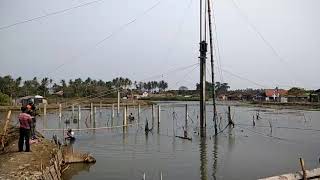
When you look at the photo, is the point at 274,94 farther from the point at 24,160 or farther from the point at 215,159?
the point at 24,160

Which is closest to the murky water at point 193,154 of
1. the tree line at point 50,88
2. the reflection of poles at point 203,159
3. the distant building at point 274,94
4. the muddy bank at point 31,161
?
the reflection of poles at point 203,159

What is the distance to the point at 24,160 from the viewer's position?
1307cm

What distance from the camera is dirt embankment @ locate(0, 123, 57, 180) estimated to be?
11391 millimetres

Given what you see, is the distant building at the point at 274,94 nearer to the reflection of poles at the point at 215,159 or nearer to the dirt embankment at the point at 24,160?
the reflection of poles at the point at 215,159

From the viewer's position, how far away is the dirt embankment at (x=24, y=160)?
11391mm

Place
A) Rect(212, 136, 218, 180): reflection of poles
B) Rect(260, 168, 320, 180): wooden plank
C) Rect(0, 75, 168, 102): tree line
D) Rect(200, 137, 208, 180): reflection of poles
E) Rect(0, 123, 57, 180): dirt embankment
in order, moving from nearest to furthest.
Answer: Rect(260, 168, 320, 180): wooden plank
Rect(0, 123, 57, 180): dirt embankment
Rect(200, 137, 208, 180): reflection of poles
Rect(212, 136, 218, 180): reflection of poles
Rect(0, 75, 168, 102): tree line

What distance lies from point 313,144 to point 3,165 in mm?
23273

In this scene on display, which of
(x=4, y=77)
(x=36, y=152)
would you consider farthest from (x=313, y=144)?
(x=4, y=77)

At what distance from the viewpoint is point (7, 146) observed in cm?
1612

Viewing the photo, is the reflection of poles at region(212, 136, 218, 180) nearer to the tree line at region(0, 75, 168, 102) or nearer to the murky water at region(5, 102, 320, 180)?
the murky water at region(5, 102, 320, 180)

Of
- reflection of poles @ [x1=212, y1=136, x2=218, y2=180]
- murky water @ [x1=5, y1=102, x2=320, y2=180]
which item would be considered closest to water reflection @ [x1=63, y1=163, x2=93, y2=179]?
murky water @ [x1=5, y1=102, x2=320, y2=180]

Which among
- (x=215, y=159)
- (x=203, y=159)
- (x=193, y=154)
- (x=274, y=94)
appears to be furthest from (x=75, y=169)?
(x=274, y=94)

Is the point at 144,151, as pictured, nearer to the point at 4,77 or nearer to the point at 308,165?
the point at 308,165

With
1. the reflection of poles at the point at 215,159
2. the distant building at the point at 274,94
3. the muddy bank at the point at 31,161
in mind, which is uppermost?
the distant building at the point at 274,94
